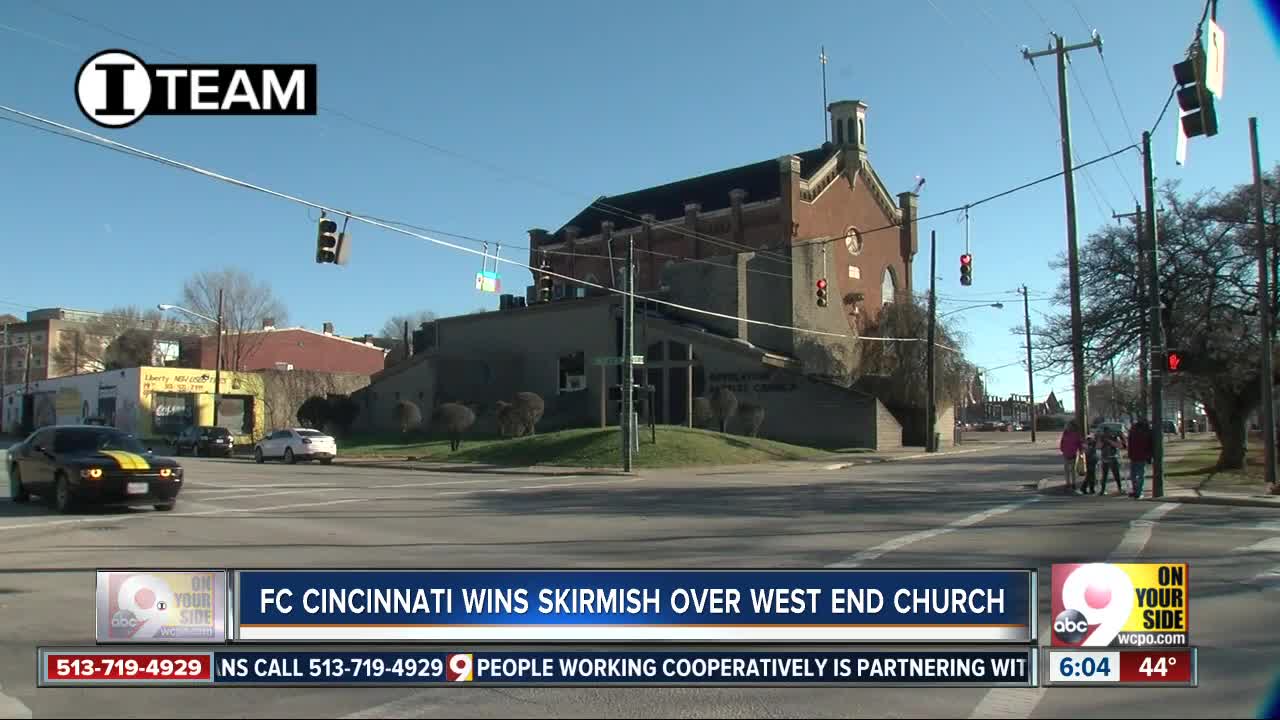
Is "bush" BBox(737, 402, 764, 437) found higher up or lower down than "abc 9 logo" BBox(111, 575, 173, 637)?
higher up

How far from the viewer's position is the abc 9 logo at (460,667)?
256 inches

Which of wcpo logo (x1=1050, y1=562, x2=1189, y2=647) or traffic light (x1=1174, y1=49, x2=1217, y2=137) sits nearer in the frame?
wcpo logo (x1=1050, y1=562, x2=1189, y2=647)

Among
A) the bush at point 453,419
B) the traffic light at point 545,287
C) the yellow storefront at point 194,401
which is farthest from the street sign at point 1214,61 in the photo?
the yellow storefront at point 194,401

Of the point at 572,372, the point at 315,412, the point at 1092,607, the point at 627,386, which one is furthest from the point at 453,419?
the point at 1092,607

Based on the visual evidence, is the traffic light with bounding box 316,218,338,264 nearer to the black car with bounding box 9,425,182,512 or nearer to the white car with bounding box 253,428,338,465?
the black car with bounding box 9,425,182,512

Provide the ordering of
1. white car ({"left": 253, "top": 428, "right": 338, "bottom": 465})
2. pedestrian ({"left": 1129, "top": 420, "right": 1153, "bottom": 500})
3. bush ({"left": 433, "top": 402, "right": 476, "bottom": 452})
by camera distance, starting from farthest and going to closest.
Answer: bush ({"left": 433, "top": 402, "right": 476, "bottom": 452}) < white car ({"left": 253, "top": 428, "right": 338, "bottom": 465}) < pedestrian ({"left": 1129, "top": 420, "right": 1153, "bottom": 500})

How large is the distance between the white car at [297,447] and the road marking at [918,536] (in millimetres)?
28757

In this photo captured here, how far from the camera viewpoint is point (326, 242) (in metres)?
19.2

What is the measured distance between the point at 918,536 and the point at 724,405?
28.9m

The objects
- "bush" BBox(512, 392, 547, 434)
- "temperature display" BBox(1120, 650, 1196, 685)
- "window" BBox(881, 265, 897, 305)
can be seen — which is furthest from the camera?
"window" BBox(881, 265, 897, 305)

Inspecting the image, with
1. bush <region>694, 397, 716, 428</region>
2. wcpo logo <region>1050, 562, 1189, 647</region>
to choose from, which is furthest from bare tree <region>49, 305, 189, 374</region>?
wcpo logo <region>1050, 562, 1189, 647</region>

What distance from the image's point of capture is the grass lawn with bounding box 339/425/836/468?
114 ft

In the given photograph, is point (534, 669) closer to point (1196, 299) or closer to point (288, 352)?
point (1196, 299)

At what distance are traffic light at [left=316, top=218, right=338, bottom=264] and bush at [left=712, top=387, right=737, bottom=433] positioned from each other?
2509 cm
